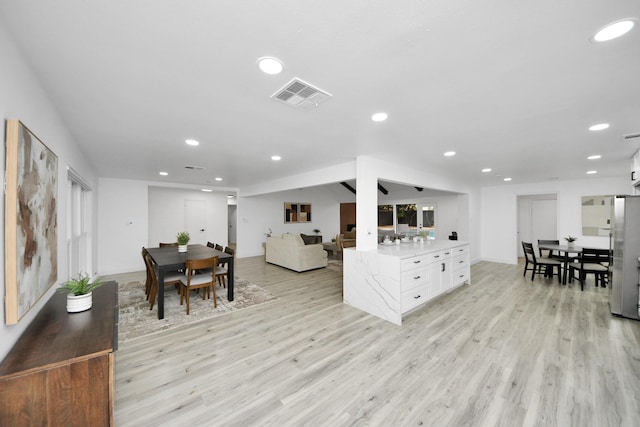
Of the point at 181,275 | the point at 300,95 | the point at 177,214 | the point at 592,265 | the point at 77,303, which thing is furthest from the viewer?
the point at 177,214

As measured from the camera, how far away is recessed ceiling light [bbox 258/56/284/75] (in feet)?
4.90

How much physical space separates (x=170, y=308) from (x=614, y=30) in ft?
17.2

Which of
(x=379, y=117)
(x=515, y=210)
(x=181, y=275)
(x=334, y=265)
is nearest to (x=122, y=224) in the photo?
(x=181, y=275)

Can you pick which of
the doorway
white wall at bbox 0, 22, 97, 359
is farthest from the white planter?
the doorway

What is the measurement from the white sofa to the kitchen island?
2285 mm

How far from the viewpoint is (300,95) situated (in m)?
1.95

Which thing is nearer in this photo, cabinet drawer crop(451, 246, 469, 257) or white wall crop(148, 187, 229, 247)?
cabinet drawer crop(451, 246, 469, 257)

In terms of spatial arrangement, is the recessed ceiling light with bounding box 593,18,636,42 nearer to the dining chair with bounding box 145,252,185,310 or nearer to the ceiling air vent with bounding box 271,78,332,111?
the ceiling air vent with bounding box 271,78,332,111

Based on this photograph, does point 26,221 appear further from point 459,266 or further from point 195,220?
point 195,220

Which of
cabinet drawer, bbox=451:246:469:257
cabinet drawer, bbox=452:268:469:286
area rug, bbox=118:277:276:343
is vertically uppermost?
cabinet drawer, bbox=451:246:469:257

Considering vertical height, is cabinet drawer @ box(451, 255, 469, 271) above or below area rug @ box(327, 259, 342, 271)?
above

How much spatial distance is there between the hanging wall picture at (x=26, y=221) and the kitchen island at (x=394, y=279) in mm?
3396

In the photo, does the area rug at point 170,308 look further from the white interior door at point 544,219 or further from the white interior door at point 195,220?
the white interior door at point 544,219

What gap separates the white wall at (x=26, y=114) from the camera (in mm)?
1236
